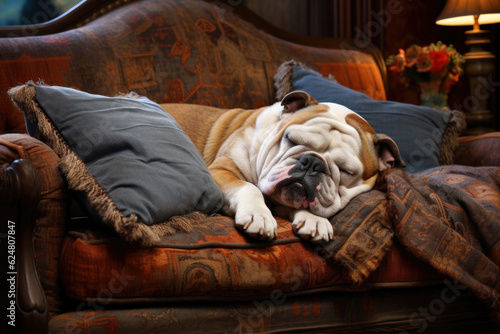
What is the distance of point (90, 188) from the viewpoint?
132 cm

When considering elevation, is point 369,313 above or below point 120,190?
below

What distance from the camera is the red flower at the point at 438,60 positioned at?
309cm

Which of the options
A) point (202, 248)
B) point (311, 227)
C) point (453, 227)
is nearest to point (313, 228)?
point (311, 227)

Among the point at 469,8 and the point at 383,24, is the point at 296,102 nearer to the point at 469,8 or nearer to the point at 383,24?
the point at 469,8

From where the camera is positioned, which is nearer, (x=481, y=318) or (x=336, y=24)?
(x=481, y=318)

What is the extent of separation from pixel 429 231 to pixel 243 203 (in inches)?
21.8

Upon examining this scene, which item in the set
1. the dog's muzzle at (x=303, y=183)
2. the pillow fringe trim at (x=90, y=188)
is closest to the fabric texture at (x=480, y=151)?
the dog's muzzle at (x=303, y=183)

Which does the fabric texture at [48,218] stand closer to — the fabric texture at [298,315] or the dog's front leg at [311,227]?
the fabric texture at [298,315]

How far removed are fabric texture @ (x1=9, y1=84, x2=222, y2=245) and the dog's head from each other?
0.77 ft

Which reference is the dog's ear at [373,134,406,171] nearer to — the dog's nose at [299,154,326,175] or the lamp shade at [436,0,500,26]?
the dog's nose at [299,154,326,175]

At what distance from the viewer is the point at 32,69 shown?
1940mm

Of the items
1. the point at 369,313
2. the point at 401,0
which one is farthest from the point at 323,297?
the point at 401,0

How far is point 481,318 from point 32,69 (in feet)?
5.85

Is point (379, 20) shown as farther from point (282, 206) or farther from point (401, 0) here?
point (282, 206)
